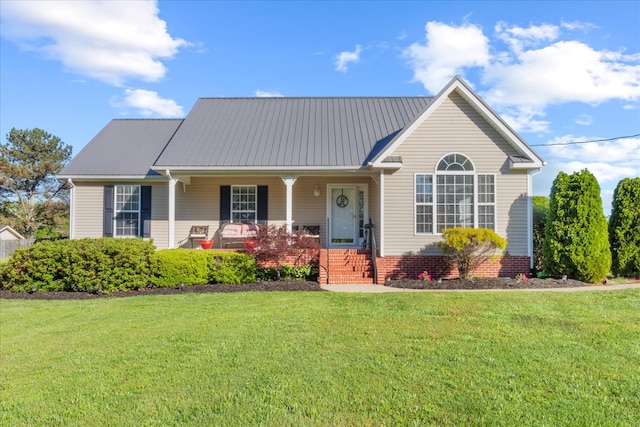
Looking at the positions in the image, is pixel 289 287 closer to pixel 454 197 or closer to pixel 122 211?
pixel 454 197

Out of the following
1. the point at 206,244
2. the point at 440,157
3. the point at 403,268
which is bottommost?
the point at 403,268

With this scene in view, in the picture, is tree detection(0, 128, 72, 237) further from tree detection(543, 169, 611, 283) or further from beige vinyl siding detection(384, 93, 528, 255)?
tree detection(543, 169, 611, 283)

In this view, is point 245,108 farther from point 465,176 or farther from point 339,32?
point 465,176

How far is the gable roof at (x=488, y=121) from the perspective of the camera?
1102 cm

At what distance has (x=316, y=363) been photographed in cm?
451

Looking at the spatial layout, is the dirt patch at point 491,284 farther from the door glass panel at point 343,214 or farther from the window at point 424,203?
the door glass panel at point 343,214

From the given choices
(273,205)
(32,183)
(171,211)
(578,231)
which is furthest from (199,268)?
(32,183)

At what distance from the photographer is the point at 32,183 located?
106 feet

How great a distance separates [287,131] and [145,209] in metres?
5.90

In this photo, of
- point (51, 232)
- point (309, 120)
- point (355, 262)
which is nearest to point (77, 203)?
point (309, 120)

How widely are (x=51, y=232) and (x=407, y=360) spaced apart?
118 feet

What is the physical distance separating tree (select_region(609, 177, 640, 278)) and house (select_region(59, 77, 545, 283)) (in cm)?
→ 219

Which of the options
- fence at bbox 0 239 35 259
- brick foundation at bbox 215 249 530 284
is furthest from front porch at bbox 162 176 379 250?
fence at bbox 0 239 35 259

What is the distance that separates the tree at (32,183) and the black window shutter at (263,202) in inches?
954
